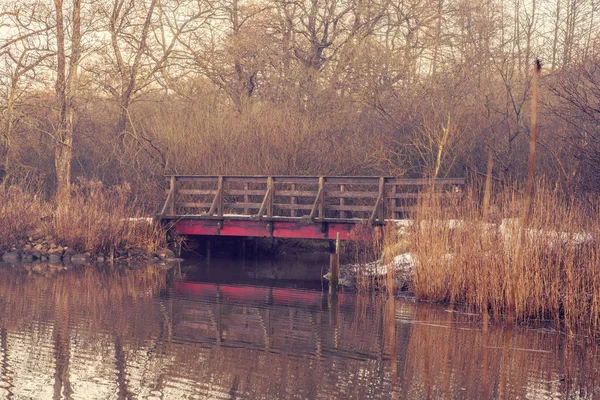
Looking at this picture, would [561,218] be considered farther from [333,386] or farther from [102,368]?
[102,368]

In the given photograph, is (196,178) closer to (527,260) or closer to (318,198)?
(318,198)

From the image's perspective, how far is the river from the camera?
868 centimetres

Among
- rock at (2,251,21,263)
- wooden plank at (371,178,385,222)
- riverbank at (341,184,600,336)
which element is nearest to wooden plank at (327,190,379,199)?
wooden plank at (371,178,385,222)

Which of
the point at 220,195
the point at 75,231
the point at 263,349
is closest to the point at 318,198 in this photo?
the point at 220,195

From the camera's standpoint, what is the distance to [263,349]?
35.0 feet

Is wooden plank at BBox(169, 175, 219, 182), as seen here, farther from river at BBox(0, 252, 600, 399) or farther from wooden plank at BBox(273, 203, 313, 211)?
river at BBox(0, 252, 600, 399)

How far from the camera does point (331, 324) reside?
1255 centimetres

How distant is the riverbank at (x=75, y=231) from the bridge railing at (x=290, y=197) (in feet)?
4.84

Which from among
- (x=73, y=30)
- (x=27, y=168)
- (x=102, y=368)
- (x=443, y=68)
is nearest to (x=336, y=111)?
(x=443, y=68)

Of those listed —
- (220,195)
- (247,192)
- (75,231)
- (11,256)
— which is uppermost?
(247,192)

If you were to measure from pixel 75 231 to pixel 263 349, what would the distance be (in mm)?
11344

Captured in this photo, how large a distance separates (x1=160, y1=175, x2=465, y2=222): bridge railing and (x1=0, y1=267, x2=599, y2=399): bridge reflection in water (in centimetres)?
586

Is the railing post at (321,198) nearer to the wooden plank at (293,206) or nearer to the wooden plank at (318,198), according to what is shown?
the wooden plank at (318,198)

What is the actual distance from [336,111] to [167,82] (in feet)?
18.8
